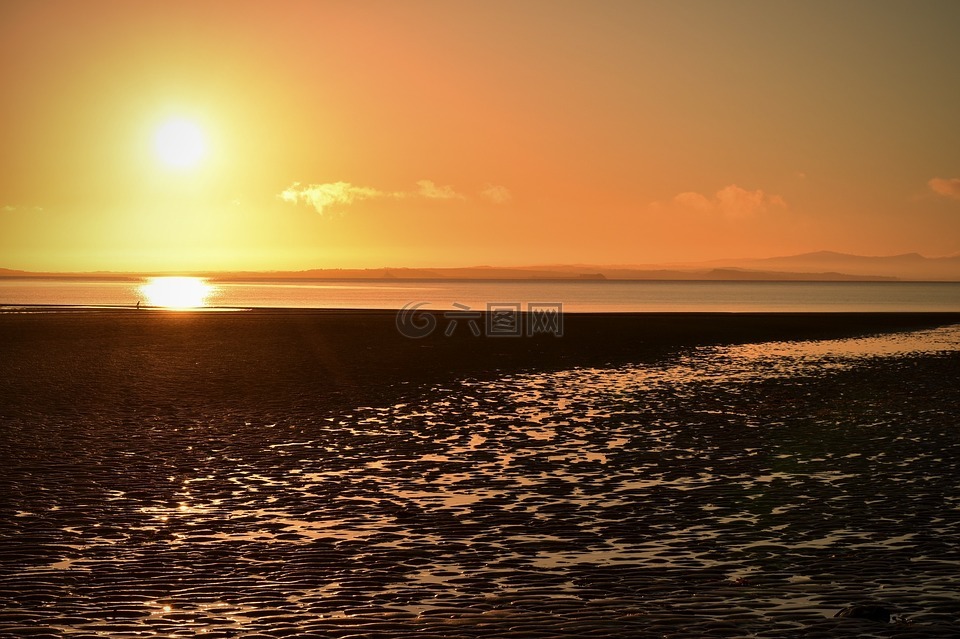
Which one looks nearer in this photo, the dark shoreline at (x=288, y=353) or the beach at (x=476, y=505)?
the beach at (x=476, y=505)

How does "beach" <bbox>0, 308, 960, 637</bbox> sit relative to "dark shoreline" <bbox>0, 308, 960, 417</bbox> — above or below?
below

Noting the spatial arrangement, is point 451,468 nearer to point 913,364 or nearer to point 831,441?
point 831,441

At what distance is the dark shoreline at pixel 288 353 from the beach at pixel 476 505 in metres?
0.40

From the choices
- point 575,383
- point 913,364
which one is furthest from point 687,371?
point 913,364

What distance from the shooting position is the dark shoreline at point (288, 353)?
97.3ft

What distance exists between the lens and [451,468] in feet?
58.6

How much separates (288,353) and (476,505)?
32.1 metres

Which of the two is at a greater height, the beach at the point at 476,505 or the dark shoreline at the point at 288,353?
the dark shoreline at the point at 288,353

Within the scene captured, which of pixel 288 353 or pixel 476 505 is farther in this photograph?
pixel 288 353

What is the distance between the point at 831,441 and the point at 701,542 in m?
9.65

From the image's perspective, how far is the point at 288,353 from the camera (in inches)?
1795

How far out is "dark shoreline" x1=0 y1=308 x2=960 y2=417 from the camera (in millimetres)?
29656

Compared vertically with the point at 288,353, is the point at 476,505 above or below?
below

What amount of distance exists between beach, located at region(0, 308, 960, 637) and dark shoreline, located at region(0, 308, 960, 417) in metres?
0.40
